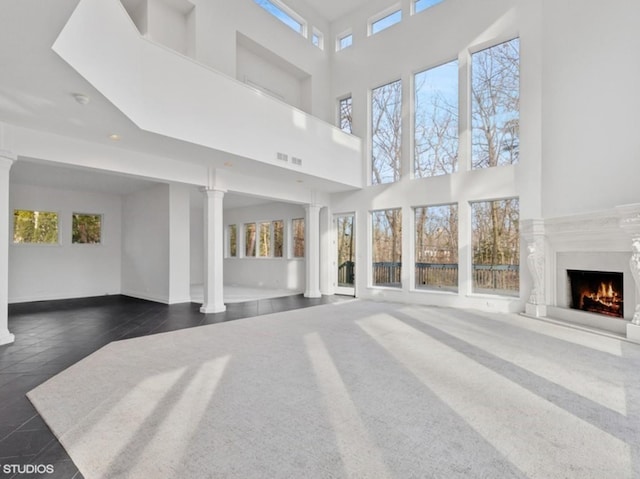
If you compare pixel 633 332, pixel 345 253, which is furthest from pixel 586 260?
pixel 345 253

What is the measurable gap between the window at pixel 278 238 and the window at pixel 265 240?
0.81 ft

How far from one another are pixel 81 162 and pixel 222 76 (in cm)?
248

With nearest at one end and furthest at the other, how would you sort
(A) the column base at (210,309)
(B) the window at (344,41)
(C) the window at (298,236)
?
(A) the column base at (210,309) → (B) the window at (344,41) → (C) the window at (298,236)

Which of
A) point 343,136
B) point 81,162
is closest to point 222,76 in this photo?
point 81,162

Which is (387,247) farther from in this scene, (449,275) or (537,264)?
(537,264)

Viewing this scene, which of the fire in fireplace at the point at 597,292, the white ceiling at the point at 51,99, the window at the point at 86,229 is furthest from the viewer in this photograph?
the window at the point at 86,229

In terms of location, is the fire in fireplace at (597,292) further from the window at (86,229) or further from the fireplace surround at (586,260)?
the window at (86,229)

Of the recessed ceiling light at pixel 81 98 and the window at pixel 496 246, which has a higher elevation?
the recessed ceiling light at pixel 81 98

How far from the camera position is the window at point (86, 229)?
8.98 metres

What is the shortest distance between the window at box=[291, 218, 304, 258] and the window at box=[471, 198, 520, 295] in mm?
4937

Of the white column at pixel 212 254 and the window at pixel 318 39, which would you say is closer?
the white column at pixel 212 254

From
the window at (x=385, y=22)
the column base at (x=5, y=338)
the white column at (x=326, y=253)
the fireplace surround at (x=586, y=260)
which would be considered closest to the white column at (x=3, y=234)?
the column base at (x=5, y=338)

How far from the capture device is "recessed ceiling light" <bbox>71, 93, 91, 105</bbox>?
11.9 ft

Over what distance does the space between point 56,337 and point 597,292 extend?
8.19m
